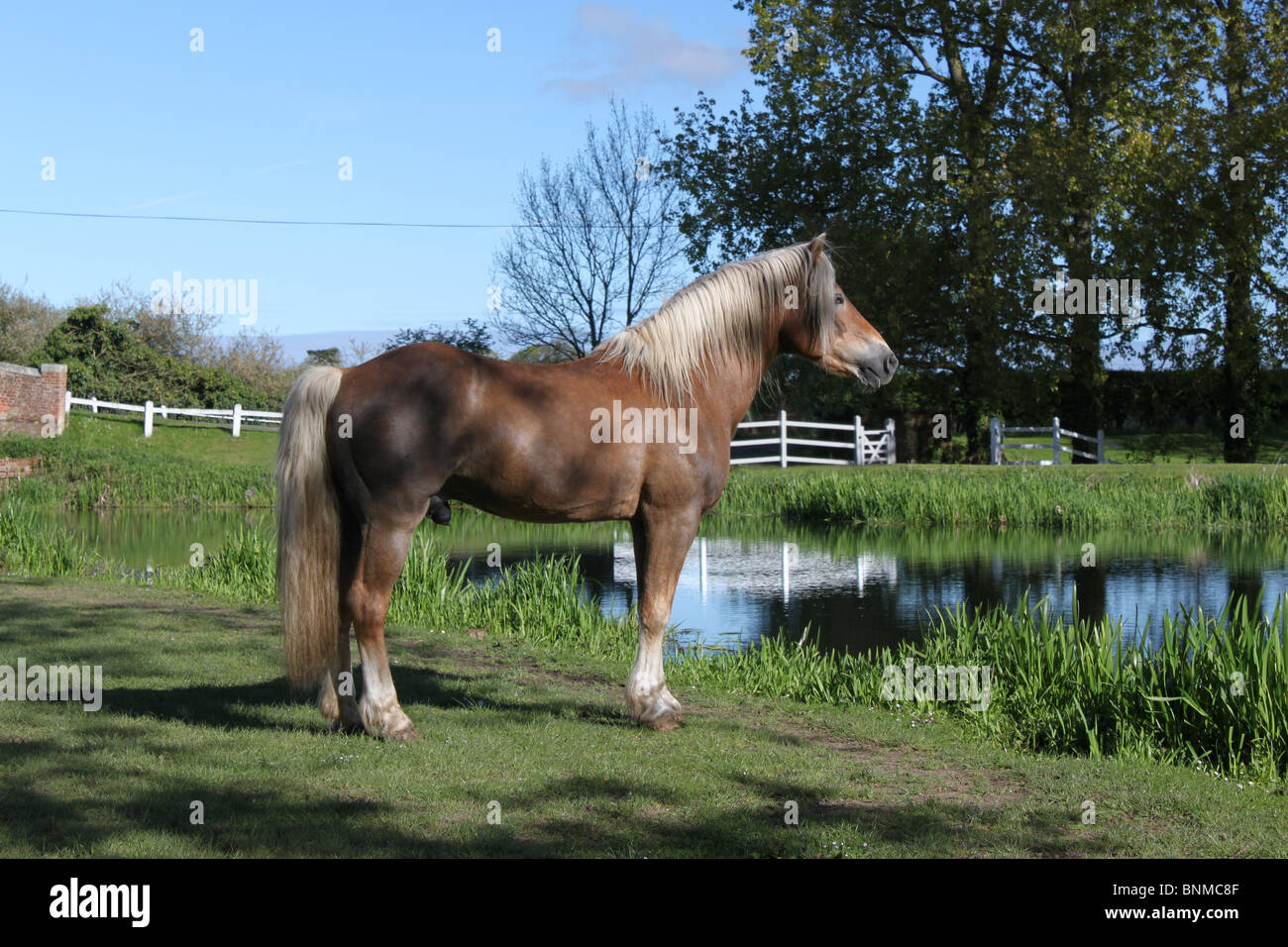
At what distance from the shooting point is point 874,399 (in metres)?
31.5

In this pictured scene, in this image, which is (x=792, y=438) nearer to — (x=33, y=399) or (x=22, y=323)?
(x=33, y=399)

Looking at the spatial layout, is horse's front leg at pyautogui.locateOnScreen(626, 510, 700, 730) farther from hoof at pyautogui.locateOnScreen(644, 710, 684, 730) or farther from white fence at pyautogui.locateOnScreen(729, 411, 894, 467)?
white fence at pyautogui.locateOnScreen(729, 411, 894, 467)

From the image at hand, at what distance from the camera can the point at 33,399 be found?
2845cm

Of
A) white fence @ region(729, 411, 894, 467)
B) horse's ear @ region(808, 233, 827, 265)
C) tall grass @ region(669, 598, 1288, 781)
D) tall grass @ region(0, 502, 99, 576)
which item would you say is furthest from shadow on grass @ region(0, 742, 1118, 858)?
white fence @ region(729, 411, 894, 467)

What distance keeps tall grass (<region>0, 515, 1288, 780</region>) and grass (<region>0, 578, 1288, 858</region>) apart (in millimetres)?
482

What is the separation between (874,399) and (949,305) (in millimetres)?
5571

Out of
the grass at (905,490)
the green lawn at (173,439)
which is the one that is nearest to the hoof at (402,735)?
the grass at (905,490)

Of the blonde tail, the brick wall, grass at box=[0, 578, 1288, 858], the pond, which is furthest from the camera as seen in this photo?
the brick wall

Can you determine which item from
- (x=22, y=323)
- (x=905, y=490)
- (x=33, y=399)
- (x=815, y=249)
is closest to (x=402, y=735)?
(x=815, y=249)

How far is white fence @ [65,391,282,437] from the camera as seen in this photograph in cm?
3084

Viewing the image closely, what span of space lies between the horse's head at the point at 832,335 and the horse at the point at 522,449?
0.01 metres

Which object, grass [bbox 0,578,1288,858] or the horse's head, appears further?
the horse's head

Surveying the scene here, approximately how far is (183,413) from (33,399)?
4554mm

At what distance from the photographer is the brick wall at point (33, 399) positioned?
27406mm
